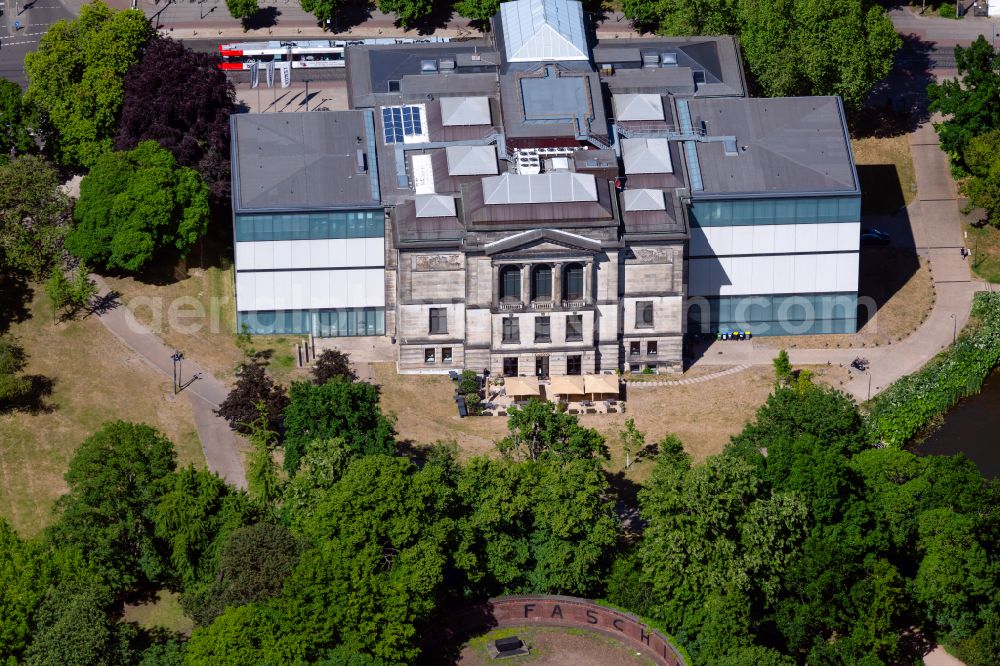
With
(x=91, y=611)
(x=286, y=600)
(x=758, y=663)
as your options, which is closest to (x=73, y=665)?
(x=91, y=611)

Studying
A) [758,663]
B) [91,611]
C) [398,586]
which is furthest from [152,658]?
[758,663]

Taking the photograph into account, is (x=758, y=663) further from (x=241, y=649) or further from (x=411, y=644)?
(x=241, y=649)

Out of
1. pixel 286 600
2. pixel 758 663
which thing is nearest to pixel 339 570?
pixel 286 600

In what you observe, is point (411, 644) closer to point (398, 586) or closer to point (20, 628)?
point (398, 586)

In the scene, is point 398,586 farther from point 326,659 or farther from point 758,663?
point 758,663

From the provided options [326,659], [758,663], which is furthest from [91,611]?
[758,663]

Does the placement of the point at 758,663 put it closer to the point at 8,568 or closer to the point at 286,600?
the point at 286,600
